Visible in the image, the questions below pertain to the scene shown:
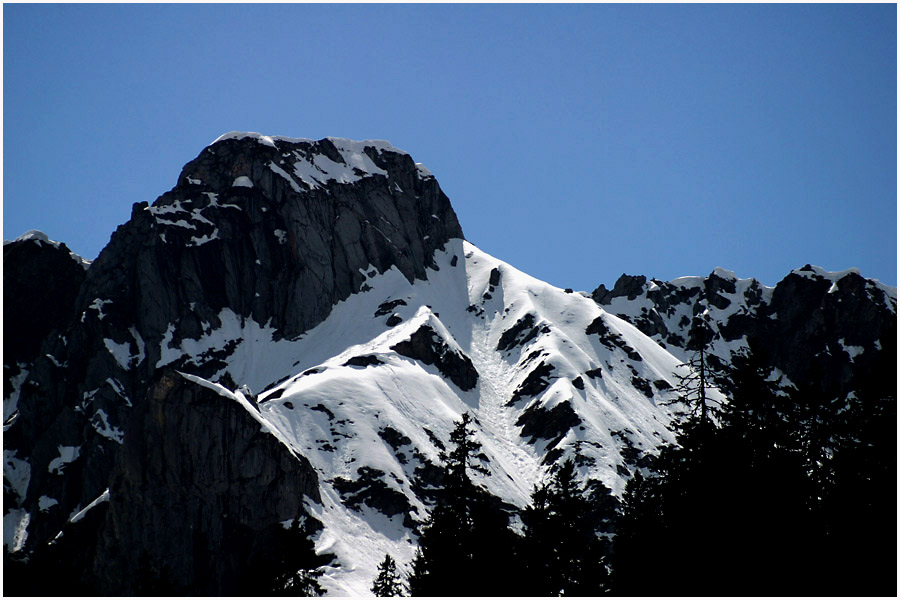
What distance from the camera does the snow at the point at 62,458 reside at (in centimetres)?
14900

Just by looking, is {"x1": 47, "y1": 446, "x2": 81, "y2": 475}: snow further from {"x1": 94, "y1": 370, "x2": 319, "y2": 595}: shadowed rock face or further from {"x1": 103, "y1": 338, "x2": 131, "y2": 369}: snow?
{"x1": 94, "y1": 370, "x2": 319, "y2": 595}: shadowed rock face

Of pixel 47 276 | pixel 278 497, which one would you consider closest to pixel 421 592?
pixel 278 497

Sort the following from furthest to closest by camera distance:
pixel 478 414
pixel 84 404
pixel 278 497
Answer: pixel 84 404
pixel 478 414
pixel 278 497

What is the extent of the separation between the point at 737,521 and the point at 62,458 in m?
143

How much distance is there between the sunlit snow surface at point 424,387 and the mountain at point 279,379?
41 centimetres

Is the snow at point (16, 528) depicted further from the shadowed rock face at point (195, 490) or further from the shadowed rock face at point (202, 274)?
the shadowed rock face at point (195, 490)

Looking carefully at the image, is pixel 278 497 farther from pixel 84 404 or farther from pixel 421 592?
pixel 84 404

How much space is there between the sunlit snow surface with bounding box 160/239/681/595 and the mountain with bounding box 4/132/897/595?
0.41 metres

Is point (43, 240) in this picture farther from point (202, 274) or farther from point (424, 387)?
point (424, 387)

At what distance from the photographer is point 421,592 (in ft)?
134

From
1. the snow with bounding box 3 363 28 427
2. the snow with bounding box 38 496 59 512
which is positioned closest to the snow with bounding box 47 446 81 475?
the snow with bounding box 38 496 59 512

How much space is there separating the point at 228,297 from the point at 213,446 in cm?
7991

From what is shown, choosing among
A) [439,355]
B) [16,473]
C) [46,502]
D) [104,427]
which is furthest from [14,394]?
[439,355]

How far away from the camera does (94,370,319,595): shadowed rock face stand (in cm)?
9394
